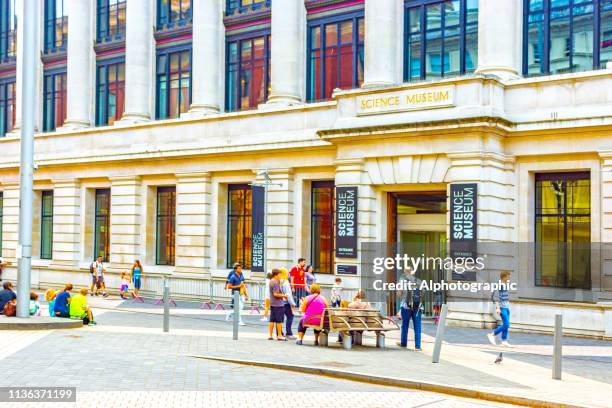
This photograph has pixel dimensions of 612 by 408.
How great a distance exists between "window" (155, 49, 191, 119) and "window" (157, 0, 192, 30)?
1.14 metres

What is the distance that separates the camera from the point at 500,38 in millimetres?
23359

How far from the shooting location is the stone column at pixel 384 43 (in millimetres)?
25766

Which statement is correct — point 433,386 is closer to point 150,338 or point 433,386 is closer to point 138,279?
point 150,338

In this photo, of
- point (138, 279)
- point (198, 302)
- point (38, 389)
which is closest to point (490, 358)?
point (38, 389)

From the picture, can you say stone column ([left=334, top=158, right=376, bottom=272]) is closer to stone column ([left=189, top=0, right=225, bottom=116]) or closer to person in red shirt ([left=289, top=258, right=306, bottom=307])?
person in red shirt ([left=289, top=258, right=306, bottom=307])

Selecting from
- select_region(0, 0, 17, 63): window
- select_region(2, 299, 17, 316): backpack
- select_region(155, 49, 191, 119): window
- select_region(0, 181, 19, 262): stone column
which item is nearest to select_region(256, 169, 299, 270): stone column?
select_region(155, 49, 191, 119): window

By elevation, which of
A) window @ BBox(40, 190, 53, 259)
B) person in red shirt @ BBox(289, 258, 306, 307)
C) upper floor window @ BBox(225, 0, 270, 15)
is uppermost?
upper floor window @ BBox(225, 0, 270, 15)

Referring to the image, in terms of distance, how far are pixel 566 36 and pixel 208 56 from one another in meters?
13.9

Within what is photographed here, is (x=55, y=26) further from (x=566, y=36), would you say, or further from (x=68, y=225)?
(x=566, y=36)

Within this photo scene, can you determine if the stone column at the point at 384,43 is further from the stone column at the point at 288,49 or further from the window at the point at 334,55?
the stone column at the point at 288,49

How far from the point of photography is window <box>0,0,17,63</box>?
40.2 meters

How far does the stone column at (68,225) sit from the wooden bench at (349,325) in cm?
2077

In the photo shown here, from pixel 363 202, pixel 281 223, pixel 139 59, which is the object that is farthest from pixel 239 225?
pixel 139 59

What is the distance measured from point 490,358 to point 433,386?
410cm
